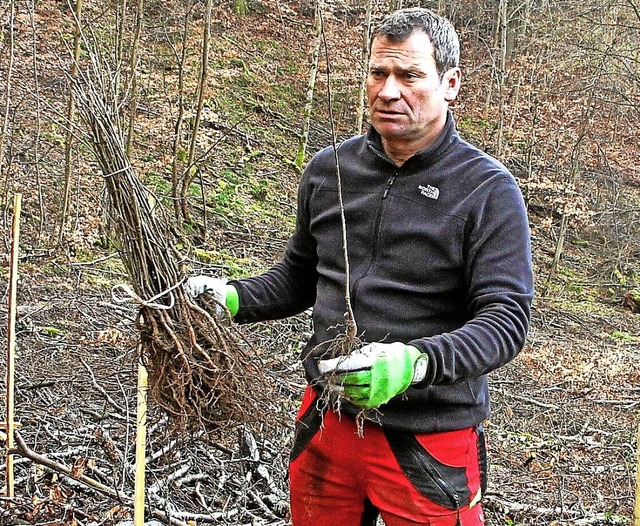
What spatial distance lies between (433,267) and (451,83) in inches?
18.7

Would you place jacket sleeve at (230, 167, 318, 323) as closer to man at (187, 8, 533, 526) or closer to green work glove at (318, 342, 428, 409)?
man at (187, 8, 533, 526)

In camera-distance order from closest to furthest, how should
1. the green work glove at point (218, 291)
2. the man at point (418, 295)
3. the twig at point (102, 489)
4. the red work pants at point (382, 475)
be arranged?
the man at point (418, 295) < the red work pants at point (382, 475) < the green work glove at point (218, 291) < the twig at point (102, 489)

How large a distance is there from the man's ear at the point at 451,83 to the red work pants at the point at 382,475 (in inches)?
32.5

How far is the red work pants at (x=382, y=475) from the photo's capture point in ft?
5.73

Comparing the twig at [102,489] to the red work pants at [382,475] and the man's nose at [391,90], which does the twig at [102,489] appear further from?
the man's nose at [391,90]

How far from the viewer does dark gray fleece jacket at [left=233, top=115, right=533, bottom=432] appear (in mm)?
1623

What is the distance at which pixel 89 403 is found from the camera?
12.1ft

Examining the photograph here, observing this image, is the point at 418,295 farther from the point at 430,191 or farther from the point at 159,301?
the point at 159,301

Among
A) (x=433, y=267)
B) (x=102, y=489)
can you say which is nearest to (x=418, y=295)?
(x=433, y=267)

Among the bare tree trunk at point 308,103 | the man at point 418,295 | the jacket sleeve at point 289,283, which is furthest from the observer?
the bare tree trunk at point 308,103

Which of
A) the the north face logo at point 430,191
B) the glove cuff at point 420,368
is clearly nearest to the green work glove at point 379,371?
the glove cuff at point 420,368

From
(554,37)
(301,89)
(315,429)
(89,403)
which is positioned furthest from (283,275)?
(554,37)

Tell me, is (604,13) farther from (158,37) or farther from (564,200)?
(158,37)

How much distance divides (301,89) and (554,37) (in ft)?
16.5
